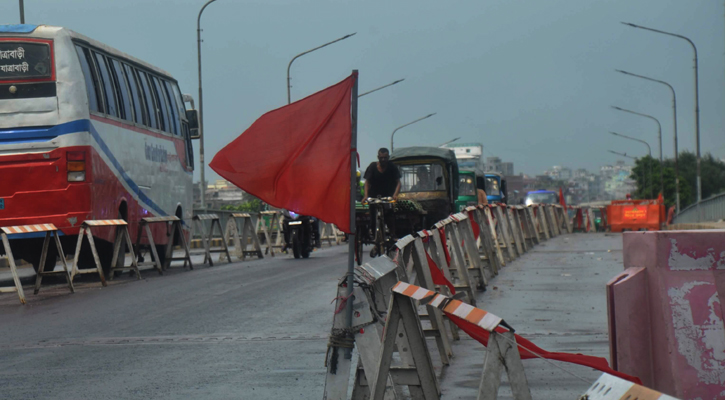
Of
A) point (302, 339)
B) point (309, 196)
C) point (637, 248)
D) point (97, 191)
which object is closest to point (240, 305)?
point (302, 339)

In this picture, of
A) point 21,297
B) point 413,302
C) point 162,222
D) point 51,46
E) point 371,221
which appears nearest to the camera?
point 413,302

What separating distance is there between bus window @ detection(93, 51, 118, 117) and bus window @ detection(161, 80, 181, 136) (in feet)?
12.5

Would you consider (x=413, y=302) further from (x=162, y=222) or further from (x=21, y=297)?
(x=162, y=222)

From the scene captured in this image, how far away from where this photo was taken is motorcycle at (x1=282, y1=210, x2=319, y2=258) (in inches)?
850

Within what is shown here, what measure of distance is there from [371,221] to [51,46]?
244 inches

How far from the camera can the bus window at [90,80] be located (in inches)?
606

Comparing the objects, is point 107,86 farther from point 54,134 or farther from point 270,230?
point 270,230

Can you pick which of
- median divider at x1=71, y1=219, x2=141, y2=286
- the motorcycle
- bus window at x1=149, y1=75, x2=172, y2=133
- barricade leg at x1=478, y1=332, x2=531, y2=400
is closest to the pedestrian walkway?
barricade leg at x1=478, y1=332, x2=531, y2=400

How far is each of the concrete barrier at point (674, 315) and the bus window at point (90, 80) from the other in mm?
11988

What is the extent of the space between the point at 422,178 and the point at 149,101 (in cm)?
972

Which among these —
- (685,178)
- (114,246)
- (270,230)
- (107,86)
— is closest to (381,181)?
(114,246)

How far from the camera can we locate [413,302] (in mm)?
5043

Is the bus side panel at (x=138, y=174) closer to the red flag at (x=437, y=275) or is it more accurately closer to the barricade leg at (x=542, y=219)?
the red flag at (x=437, y=275)

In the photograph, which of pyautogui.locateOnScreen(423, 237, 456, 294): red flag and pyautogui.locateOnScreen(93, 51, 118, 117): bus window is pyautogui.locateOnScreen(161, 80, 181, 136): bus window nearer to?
pyautogui.locateOnScreen(93, 51, 118, 117): bus window
